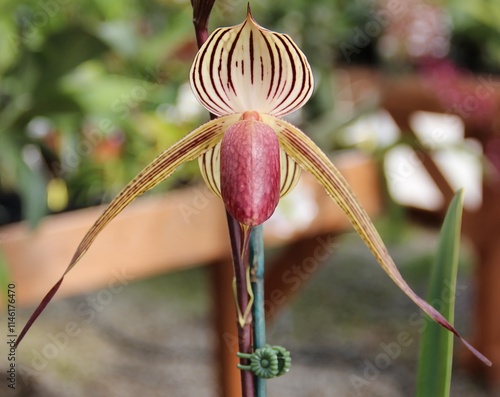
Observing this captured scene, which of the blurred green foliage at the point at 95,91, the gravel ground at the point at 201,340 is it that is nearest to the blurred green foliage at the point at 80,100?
the blurred green foliage at the point at 95,91

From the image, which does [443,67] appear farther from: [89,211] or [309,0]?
[89,211]

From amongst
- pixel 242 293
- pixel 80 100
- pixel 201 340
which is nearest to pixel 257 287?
pixel 242 293

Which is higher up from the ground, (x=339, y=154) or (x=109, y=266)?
(x=339, y=154)

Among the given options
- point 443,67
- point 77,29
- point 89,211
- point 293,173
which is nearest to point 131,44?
point 77,29

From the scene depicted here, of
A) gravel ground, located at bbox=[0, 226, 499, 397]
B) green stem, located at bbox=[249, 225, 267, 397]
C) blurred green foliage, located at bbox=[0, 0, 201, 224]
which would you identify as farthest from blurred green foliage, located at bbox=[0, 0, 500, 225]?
green stem, located at bbox=[249, 225, 267, 397]

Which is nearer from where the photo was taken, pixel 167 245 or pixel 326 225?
pixel 167 245

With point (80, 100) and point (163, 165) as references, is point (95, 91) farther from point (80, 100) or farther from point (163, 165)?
point (163, 165)

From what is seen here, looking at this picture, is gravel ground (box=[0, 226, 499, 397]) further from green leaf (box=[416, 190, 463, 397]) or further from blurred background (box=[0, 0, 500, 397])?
green leaf (box=[416, 190, 463, 397])

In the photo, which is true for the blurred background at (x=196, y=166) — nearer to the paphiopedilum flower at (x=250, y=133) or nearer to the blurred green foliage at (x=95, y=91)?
the blurred green foliage at (x=95, y=91)
